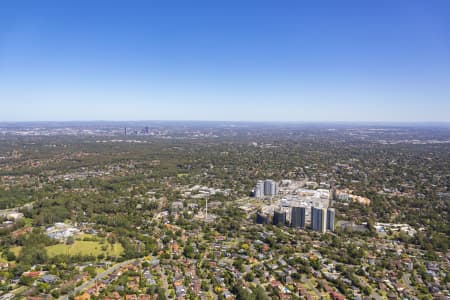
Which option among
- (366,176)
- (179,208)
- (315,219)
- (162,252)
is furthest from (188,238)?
(366,176)

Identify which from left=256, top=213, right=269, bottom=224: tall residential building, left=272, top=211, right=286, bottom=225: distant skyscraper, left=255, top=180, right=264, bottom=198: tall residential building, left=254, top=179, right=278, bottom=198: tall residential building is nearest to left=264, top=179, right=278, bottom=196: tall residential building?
left=254, top=179, right=278, bottom=198: tall residential building

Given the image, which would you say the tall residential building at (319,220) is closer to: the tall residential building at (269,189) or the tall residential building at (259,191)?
the tall residential building at (259,191)

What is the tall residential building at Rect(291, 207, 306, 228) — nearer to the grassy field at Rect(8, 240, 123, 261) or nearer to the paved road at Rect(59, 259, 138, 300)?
the paved road at Rect(59, 259, 138, 300)

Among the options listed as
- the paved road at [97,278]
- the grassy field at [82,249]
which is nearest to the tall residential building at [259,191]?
the grassy field at [82,249]

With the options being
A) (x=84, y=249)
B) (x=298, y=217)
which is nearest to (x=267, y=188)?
(x=298, y=217)

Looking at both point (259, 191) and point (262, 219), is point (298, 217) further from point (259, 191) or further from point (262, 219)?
point (259, 191)

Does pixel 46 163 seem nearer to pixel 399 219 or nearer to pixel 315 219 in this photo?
pixel 315 219
